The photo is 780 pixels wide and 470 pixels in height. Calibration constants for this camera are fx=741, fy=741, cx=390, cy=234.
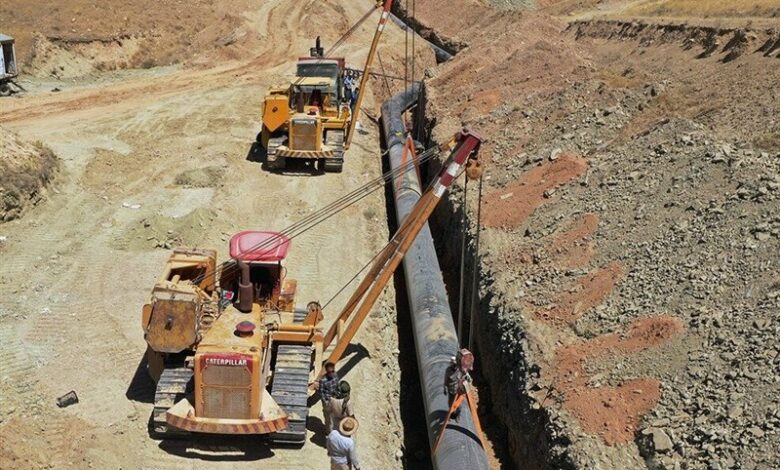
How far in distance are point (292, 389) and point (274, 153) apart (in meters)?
12.1

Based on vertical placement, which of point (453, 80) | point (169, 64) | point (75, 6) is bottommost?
point (453, 80)

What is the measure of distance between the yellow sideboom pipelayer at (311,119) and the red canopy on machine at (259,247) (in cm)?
1005

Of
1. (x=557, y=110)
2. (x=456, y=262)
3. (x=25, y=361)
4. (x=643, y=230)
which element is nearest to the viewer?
(x=25, y=361)

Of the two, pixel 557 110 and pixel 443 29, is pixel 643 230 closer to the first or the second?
pixel 557 110

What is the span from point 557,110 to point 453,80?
30.3 ft

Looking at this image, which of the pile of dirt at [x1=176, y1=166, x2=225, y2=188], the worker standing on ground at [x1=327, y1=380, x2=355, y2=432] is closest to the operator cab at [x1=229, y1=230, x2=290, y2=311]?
the worker standing on ground at [x1=327, y1=380, x2=355, y2=432]

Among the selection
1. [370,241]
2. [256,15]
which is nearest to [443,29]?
[256,15]

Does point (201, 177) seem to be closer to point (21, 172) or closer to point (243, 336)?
point (21, 172)

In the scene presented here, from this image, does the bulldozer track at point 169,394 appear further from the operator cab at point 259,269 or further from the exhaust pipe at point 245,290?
the operator cab at point 259,269

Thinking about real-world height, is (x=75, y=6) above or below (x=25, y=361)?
above

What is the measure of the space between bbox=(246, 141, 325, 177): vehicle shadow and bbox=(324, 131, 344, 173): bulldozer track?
428 millimetres

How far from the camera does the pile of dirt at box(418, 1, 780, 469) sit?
9852mm

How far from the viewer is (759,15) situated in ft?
87.6

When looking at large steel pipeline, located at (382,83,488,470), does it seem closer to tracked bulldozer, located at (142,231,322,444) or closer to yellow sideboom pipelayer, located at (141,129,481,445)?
yellow sideboom pipelayer, located at (141,129,481,445)
